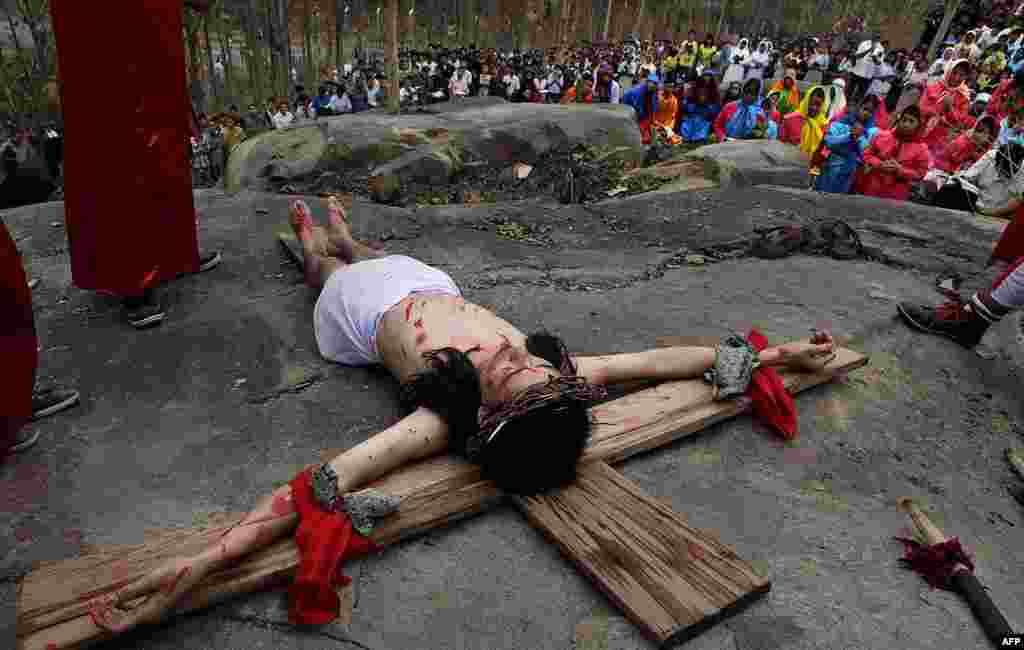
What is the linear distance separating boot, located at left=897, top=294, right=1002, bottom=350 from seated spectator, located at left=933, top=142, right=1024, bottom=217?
301 centimetres

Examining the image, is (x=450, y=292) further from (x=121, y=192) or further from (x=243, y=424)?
(x=121, y=192)

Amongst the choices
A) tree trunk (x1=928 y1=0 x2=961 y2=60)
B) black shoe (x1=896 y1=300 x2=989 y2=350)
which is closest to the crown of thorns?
black shoe (x1=896 y1=300 x2=989 y2=350)

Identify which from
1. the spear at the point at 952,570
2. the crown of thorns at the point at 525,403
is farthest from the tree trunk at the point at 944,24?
the crown of thorns at the point at 525,403

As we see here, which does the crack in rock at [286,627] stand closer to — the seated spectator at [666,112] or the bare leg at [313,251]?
the bare leg at [313,251]

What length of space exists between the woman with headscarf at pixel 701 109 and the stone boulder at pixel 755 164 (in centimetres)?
350

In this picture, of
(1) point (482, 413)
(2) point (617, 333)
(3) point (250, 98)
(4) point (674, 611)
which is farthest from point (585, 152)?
(3) point (250, 98)

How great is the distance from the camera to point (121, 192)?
3.11m

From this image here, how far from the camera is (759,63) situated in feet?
53.7

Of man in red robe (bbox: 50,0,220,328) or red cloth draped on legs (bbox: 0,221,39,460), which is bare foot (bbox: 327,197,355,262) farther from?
red cloth draped on legs (bbox: 0,221,39,460)

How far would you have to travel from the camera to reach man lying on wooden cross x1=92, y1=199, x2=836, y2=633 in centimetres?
187

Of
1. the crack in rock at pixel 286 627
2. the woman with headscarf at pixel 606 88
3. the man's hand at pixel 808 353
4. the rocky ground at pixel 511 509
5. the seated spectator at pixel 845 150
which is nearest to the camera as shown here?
the crack in rock at pixel 286 627

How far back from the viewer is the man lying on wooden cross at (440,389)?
1.87 m

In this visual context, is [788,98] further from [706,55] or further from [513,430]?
[513,430]

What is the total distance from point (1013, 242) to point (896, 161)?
9.75ft
